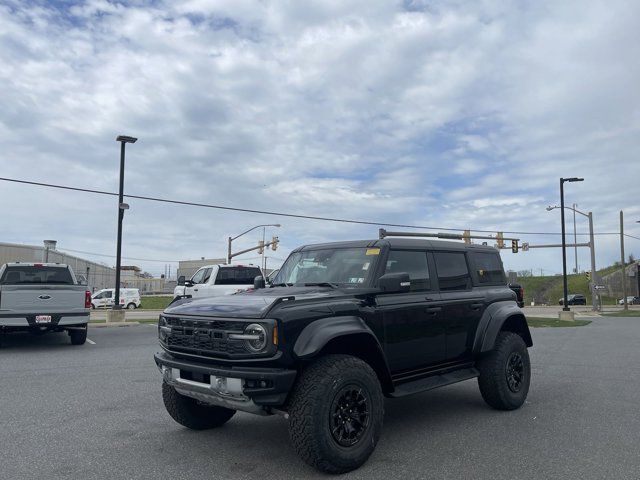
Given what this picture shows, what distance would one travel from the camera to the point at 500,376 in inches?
233

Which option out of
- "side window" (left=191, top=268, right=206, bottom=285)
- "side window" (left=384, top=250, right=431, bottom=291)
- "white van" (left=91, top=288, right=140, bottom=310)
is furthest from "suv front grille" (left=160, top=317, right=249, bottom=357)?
"white van" (left=91, top=288, right=140, bottom=310)

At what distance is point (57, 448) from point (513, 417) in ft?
15.0

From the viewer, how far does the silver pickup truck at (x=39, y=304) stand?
1162 centimetres

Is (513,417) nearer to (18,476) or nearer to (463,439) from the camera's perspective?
(463,439)

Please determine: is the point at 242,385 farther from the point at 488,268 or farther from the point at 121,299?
the point at 121,299

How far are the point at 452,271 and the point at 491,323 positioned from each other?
733mm

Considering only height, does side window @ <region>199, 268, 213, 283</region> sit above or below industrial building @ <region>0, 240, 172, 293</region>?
below

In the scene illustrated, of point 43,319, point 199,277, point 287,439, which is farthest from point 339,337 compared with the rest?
point 199,277

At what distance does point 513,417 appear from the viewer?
5820 mm

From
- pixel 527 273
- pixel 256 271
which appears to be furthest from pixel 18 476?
pixel 527 273

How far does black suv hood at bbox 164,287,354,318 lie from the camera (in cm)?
422

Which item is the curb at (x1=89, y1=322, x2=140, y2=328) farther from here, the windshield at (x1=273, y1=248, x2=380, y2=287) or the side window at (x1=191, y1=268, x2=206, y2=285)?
the windshield at (x1=273, y1=248, x2=380, y2=287)

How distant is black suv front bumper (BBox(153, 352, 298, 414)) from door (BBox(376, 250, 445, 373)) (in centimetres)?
123

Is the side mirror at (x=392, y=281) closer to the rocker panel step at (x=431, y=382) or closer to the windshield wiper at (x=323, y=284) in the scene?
the windshield wiper at (x=323, y=284)
